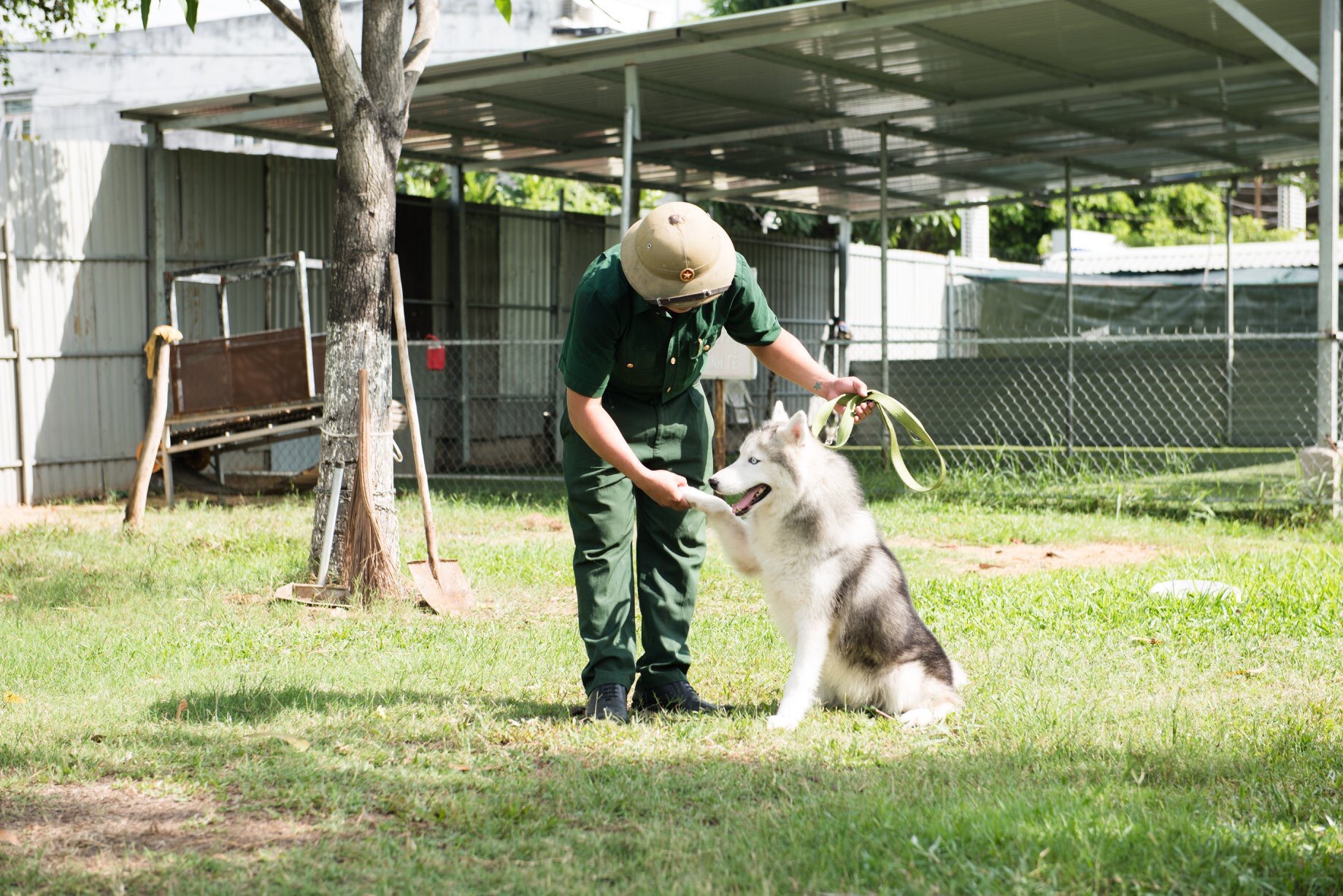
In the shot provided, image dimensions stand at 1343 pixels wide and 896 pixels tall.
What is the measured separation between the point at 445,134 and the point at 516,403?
146 inches

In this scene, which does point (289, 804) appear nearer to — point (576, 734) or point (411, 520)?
point (576, 734)

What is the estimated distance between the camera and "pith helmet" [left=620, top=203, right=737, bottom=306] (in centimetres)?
406

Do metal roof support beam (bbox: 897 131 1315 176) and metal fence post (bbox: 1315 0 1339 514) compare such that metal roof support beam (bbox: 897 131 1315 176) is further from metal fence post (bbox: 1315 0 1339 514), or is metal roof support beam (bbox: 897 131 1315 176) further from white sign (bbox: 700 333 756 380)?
white sign (bbox: 700 333 756 380)

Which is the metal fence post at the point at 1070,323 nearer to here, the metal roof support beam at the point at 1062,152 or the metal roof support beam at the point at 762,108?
the metal roof support beam at the point at 1062,152

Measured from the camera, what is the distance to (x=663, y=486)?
14.3 feet

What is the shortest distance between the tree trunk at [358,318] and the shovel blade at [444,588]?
1.09 feet

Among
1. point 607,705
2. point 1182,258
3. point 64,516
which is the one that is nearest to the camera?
point 607,705

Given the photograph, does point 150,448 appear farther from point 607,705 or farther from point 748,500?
point 748,500

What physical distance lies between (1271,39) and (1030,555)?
484 centimetres

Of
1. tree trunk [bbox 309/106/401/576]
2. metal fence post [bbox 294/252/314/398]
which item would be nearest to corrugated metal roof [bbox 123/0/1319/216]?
metal fence post [bbox 294/252/314/398]

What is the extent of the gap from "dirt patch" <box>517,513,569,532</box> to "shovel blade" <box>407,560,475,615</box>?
301 cm

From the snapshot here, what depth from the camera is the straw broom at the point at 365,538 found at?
23.4ft

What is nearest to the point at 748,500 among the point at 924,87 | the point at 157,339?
the point at 157,339

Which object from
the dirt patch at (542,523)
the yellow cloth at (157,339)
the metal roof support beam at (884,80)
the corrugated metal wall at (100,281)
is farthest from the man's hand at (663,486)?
the corrugated metal wall at (100,281)
